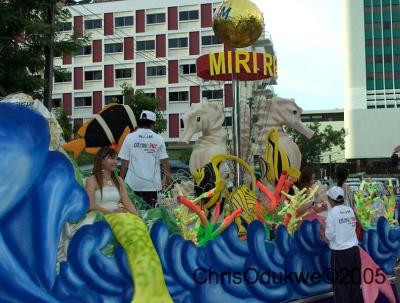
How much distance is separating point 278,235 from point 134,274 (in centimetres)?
157

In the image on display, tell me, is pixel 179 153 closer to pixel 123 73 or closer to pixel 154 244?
pixel 123 73

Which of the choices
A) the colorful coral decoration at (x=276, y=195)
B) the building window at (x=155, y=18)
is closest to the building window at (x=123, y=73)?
the building window at (x=155, y=18)

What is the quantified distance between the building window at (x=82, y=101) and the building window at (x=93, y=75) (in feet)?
4.92

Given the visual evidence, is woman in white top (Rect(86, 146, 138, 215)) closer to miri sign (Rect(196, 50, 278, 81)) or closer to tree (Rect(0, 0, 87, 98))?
tree (Rect(0, 0, 87, 98))

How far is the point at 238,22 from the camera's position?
7840mm

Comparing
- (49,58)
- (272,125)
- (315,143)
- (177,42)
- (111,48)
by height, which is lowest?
(272,125)

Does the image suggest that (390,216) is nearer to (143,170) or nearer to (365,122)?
(143,170)

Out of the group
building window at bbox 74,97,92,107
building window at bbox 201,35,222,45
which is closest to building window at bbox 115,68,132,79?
building window at bbox 74,97,92,107

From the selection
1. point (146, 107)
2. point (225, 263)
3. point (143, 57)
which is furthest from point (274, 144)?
point (143, 57)

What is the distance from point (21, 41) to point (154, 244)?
5937mm

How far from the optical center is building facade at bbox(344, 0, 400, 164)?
57.5 metres

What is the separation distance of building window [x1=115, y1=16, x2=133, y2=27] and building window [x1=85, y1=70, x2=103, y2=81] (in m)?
3.71

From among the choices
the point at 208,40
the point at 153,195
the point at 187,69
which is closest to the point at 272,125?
the point at 153,195

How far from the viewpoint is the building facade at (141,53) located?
39812 millimetres
